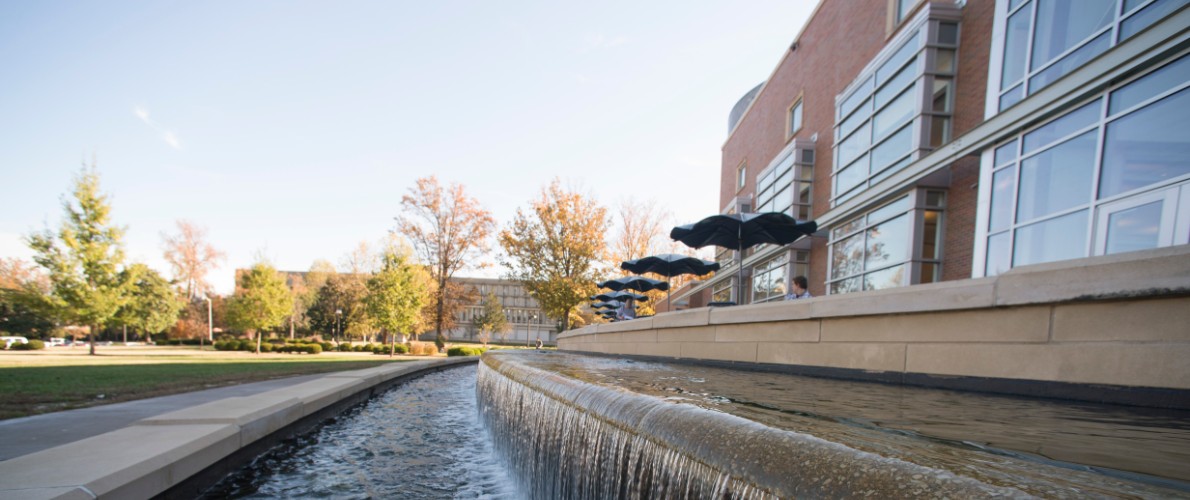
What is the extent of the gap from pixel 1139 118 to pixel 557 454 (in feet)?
28.8

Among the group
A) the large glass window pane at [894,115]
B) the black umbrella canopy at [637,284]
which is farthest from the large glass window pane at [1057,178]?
the black umbrella canopy at [637,284]

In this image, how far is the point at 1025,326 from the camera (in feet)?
12.1

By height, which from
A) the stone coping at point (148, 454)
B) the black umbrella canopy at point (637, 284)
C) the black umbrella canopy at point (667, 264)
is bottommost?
the stone coping at point (148, 454)

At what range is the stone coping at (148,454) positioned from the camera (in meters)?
2.04

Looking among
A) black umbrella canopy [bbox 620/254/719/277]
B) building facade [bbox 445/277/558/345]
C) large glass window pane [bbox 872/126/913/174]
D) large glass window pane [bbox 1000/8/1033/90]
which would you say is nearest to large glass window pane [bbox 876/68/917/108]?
large glass window pane [bbox 872/126/913/174]

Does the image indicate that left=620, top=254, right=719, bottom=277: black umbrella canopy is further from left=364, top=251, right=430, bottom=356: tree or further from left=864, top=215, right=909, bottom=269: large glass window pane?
left=364, top=251, right=430, bottom=356: tree

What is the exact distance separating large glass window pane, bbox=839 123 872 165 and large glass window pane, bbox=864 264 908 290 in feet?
11.9

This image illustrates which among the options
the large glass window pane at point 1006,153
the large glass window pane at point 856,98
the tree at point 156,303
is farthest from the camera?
the tree at point 156,303

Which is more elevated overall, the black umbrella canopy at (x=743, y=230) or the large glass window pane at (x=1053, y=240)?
the black umbrella canopy at (x=743, y=230)

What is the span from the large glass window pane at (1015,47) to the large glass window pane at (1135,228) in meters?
3.31

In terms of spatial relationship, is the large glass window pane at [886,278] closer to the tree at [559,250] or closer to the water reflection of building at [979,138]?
the water reflection of building at [979,138]

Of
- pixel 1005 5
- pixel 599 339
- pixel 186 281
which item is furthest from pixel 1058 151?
pixel 186 281

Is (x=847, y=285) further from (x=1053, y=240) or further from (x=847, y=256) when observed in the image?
(x=1053, y=240)

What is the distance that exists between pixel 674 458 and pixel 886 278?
12.1 m
